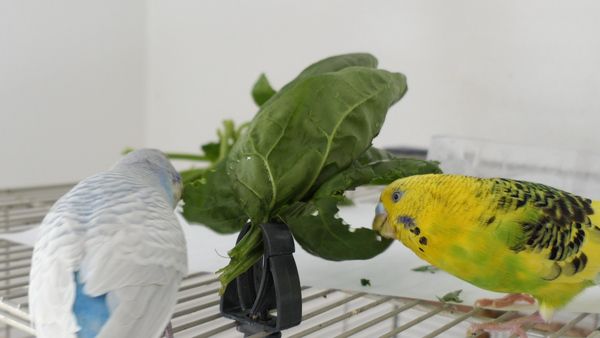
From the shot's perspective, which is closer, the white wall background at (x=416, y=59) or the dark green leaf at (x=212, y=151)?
the dark green leaf at (x=212, y=151)

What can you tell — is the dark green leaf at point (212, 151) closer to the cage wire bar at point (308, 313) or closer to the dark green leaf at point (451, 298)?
the cage wire bar at point (308, 313)

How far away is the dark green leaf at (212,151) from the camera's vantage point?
0.80 meters

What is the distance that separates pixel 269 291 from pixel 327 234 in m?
→ 0.08

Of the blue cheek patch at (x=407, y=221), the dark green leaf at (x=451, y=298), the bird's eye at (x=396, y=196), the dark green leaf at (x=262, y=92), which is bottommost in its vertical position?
the dark green leaf at (x=451, y=298)

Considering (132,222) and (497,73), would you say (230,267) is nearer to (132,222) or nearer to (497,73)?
(132,222)

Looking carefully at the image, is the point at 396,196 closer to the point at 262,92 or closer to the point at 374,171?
the point at 374,171

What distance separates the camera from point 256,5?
1.27m

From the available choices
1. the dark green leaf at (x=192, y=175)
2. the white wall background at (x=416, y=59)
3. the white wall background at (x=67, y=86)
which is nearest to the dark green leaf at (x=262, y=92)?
the dark green leaf at (x=192, y=175)

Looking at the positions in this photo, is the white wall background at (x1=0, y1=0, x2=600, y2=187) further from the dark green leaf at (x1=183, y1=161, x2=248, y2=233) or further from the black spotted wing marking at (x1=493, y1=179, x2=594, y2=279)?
the dark green leaf at (x1=183, y1=161, x2=248, y2=233)

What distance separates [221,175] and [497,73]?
58 cm

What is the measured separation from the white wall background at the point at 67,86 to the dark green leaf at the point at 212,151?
58 centimetres

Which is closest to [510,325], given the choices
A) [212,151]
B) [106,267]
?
[106,267]

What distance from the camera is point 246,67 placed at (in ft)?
4.26

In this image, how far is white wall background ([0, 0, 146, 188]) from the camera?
121cm
